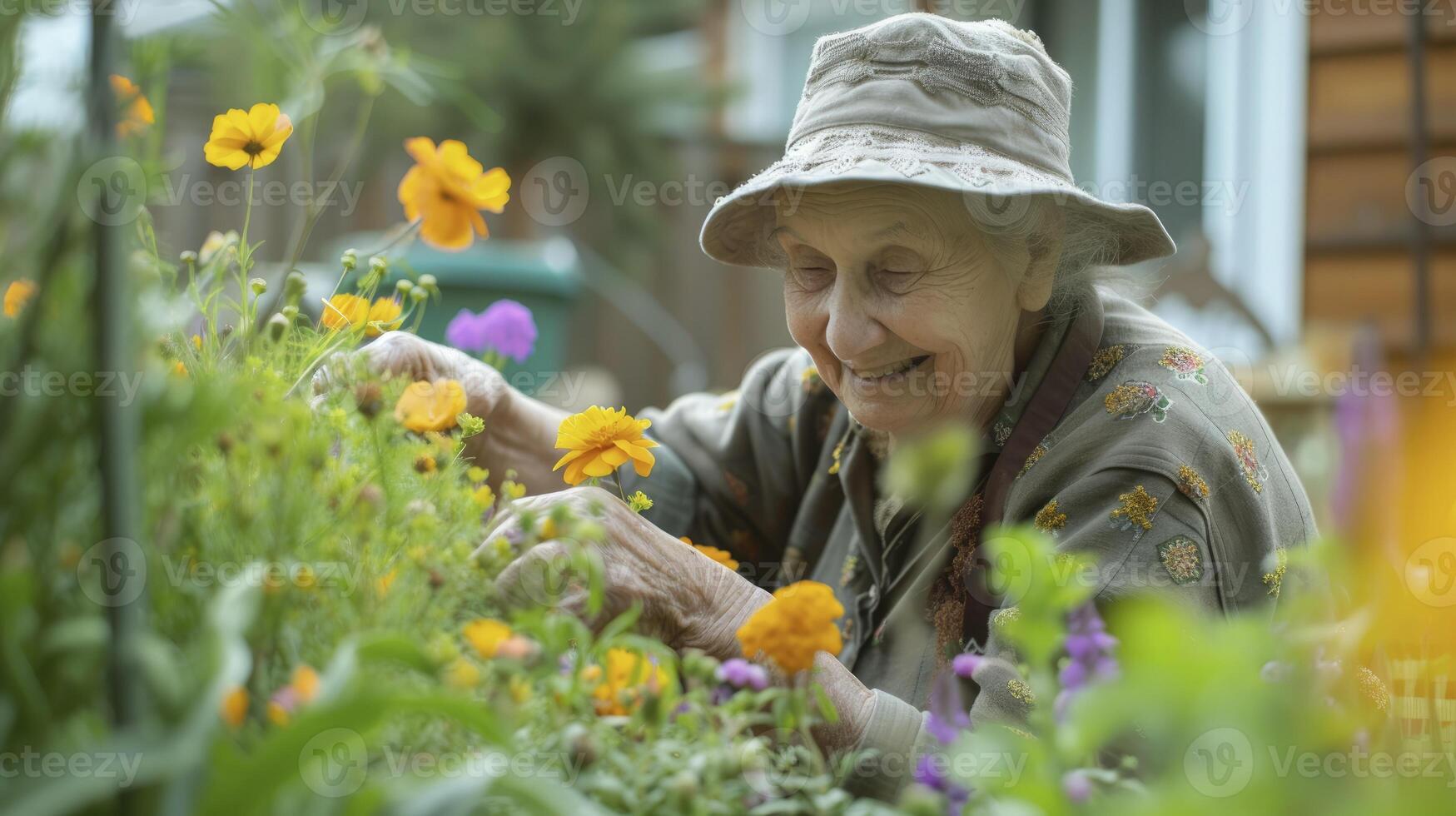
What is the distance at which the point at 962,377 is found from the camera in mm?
1523

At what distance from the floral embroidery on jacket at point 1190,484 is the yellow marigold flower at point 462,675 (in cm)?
86

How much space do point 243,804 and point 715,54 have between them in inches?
330

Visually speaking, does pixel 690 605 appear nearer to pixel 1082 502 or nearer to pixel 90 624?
pixel 1082 502

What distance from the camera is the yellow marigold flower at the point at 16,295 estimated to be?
0.67 m

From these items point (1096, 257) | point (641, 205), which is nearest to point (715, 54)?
point (641, 205)

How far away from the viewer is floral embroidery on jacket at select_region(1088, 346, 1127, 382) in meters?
1.53

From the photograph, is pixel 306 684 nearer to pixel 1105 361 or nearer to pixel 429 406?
pixel 429 406

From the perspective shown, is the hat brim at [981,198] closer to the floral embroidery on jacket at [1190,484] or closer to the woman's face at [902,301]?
the woman's face at [902,301]
